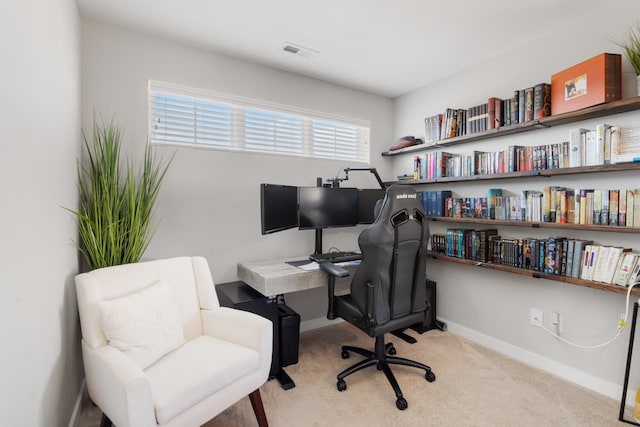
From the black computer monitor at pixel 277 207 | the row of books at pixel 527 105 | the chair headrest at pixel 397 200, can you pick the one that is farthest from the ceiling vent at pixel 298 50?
the row of books at pixel 527 105

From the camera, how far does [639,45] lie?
6.08ft

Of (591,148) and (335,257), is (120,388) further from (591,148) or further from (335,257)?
(591,148)

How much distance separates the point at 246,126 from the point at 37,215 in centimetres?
182

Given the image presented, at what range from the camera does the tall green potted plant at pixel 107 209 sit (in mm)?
1898

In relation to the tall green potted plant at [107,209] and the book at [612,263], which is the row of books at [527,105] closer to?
the book at [612,263]

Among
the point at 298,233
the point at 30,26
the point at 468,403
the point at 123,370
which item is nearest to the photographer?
the point at 30,26

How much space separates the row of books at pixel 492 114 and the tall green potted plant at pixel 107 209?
252 centimetres

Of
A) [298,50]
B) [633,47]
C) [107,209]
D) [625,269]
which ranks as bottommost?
[625,269]

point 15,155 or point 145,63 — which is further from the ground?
point 145,63

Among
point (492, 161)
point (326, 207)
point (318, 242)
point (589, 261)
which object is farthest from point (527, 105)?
point (318, 242)

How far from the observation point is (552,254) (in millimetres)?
2189

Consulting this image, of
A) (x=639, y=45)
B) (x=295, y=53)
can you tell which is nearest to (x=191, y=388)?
(x=295, y=53)

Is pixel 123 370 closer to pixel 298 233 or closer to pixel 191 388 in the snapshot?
pixel 191 388

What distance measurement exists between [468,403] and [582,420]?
605 millimetres
